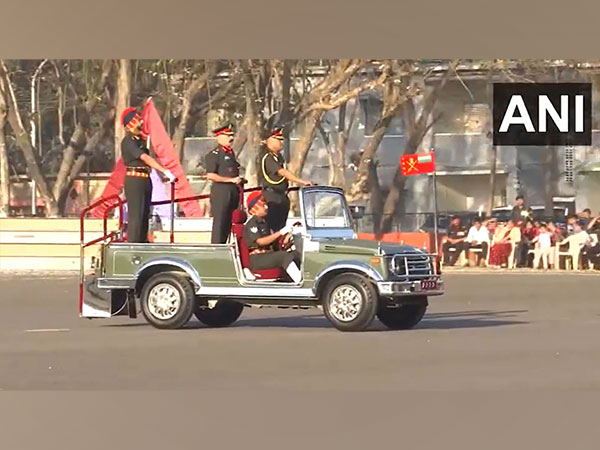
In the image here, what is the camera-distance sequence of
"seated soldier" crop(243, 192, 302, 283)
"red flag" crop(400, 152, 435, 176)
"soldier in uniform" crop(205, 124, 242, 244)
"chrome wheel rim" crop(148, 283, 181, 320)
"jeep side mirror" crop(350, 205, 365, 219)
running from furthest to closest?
"red flag" crop(400, 152, 435, 176)
"jeep side mirror" crop(350, 205, 365, 219)
"soldier in uniform" crop(205, 124, 242, 244)
"chrome wheel rim" crop(148, 283, 181, 320)
"seated soldier" crop(243, 192, 302, 283)

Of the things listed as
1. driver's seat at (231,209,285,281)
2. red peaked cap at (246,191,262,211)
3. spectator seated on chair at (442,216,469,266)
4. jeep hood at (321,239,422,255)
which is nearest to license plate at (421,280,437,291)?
jeep hood at (321,239,422,255)

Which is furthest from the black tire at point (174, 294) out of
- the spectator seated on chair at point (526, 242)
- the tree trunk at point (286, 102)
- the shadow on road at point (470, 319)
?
the spectator seated on chair at point (526, 242)

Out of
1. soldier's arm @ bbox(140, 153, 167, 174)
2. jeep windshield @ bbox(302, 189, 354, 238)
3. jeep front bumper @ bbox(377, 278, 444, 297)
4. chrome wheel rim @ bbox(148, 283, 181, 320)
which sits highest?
soldier's arm @ bbox(140, 153, 167, 174)

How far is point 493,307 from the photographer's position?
48.6 feet

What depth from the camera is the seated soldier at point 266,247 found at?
496 inches

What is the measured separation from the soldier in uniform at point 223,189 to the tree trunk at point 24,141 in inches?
151

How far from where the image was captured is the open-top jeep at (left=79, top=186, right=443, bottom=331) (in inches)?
488

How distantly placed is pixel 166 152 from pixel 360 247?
3812 mm

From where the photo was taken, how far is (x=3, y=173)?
17578 millimetres

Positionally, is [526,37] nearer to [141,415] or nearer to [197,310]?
[197,310]

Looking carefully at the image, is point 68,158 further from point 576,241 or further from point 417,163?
point 576,241

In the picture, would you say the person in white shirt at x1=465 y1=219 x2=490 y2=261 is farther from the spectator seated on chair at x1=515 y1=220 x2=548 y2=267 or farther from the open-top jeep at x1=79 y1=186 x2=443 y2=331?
the open-top jeep at x1=79 y1=186 x2=443 y2=331

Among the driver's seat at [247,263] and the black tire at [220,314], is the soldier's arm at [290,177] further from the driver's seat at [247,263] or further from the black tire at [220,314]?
the black tire at [220,314]

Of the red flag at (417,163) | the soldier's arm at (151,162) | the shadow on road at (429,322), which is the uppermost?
the red flag at (417,163)
